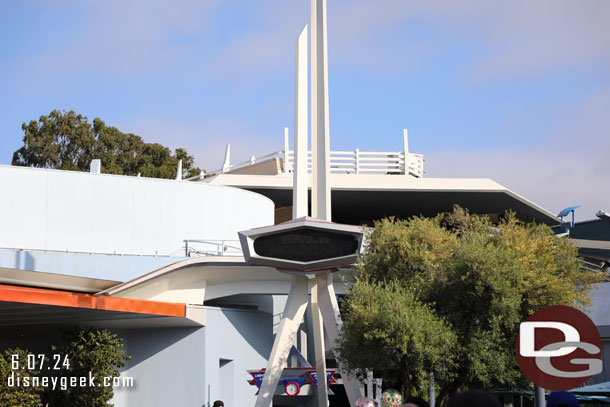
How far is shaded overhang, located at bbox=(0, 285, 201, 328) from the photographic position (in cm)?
2333

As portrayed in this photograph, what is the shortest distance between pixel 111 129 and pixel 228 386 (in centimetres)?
4008

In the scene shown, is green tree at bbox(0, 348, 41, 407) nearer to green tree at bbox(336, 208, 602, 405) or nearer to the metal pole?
green tree at bbox(336, 208, 602, 405)

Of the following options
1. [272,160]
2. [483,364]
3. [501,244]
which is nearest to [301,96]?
[501,244]

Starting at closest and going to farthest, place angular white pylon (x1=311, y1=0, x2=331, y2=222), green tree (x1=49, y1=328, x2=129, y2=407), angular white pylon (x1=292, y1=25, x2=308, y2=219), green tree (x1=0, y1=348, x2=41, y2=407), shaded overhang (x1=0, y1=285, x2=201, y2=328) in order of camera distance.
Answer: green tree (x1=0, y1=348, x2=41, y2=407) → shaded overhang (x1=0, y1=285, x2=201, y2=328) → angular white pylon (x1=311, y1=0, x2=331, y2=222) → angular white pylon (x1=292, y1=25, x2=308, y2=219) → green tree (x1=49, y1=328, x2=129, y2=407)

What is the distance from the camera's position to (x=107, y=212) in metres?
31.0

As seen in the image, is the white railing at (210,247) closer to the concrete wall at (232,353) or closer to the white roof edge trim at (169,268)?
the white roof edge trim at (169,268)

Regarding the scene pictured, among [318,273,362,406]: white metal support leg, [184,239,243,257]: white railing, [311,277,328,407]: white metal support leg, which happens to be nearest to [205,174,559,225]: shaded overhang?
[184,239,243,257]: white railing

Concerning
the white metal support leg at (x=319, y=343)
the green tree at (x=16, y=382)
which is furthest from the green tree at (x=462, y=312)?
the green tree at (x=16, y=382)

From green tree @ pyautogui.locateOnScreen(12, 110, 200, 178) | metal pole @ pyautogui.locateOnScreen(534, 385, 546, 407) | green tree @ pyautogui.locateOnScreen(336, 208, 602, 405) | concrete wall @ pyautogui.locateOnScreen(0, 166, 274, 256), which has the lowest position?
metal pole @ pyautogui.locateOnScreen(534, 385, 546, 407)

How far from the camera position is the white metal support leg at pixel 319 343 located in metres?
24.2

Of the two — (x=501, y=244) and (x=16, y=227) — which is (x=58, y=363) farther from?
(x=501, y=244)

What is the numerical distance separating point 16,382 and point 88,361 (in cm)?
326

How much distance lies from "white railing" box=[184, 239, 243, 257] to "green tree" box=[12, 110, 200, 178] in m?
33.5

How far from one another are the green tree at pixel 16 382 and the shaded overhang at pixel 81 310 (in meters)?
1.59
